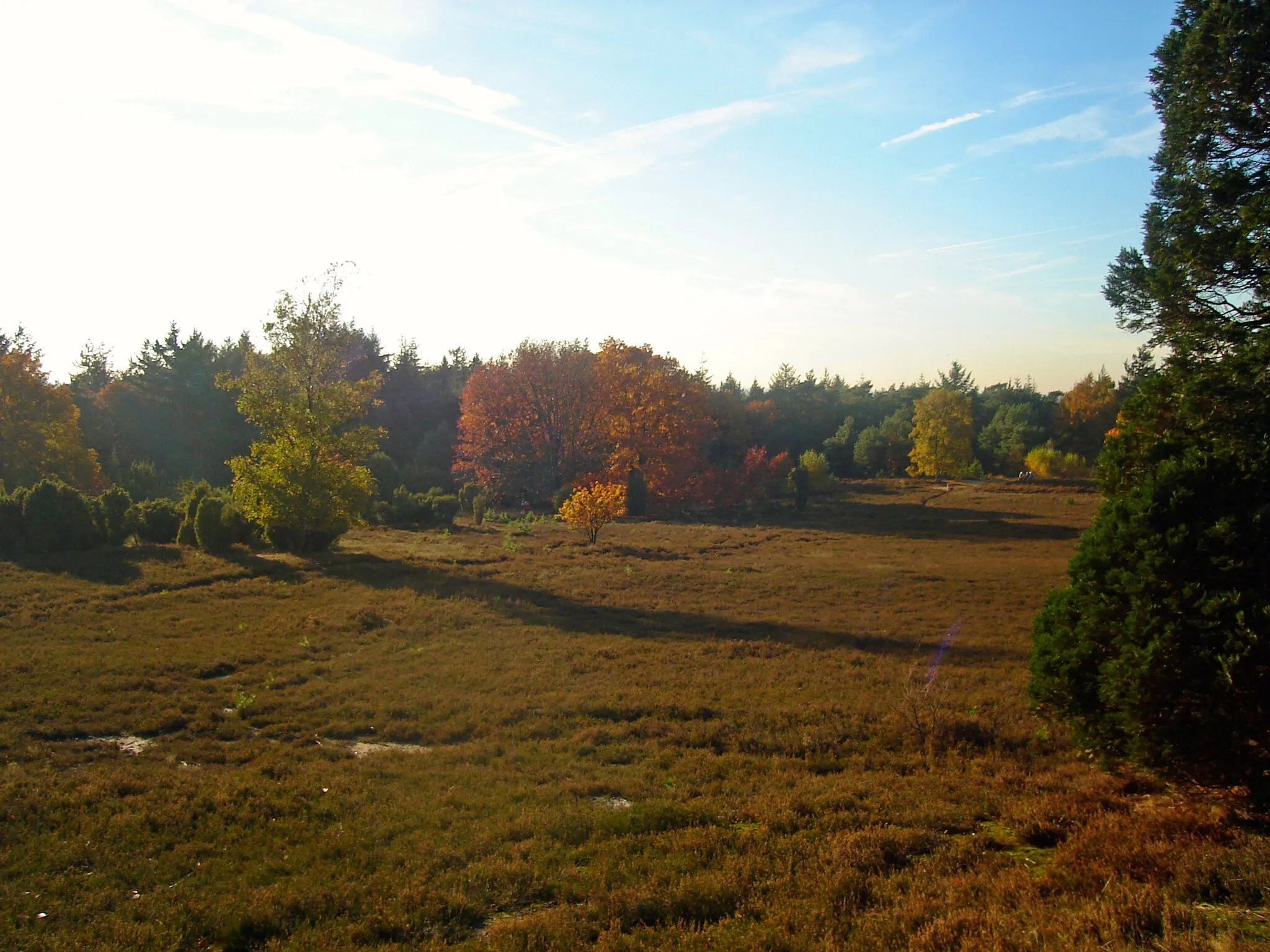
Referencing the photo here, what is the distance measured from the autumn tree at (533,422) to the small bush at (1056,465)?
34561 millimetres

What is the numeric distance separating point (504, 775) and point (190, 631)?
27.4 feet

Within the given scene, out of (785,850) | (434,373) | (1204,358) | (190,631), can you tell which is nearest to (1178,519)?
(1204,358)

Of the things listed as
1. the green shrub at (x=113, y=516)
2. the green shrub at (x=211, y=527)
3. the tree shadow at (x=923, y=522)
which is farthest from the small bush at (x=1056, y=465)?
the green shrub at (x=113, y=516)

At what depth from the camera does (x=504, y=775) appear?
724 cm

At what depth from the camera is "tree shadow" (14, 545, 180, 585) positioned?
1661cm

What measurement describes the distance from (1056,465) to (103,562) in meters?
59.4

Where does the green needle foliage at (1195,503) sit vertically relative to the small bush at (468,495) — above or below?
above

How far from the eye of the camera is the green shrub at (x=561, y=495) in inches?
1561

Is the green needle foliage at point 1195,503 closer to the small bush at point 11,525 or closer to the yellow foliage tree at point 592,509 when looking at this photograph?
the yellow foliage tree at point 592,509

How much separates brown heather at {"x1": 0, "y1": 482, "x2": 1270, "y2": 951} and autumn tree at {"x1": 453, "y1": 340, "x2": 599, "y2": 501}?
27243 millimetres

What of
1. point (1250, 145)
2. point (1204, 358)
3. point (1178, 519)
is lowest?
point (1178, 519)

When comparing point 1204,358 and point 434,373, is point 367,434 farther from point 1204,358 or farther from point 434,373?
point 434,373

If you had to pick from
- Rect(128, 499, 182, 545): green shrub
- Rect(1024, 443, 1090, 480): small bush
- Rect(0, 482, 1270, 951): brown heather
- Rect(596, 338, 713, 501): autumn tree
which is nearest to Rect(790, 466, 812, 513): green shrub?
A: Rect(596, 338, 713, 501): autumn tree

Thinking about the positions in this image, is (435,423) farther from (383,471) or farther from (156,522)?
(156,522)
